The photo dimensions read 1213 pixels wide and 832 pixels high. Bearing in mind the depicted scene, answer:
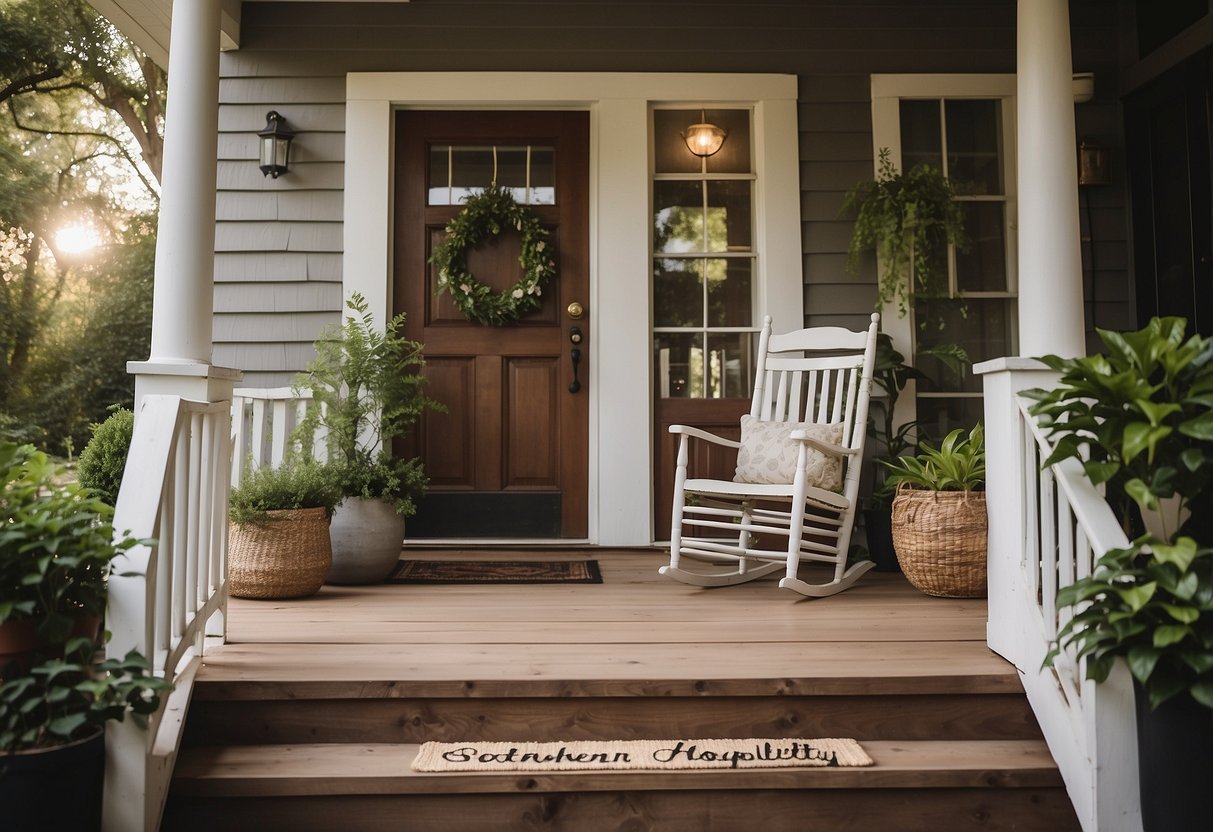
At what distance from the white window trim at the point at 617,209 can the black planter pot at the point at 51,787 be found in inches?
97.5

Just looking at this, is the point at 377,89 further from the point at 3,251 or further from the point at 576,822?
the point at 3,251

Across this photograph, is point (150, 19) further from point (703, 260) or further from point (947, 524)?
point (947, 524)

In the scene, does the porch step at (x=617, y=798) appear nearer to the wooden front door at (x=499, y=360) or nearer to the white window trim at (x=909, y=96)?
the wooden front door at (x=499, y=360)

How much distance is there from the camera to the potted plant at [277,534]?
2.78m

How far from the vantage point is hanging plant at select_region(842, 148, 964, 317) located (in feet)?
12.2

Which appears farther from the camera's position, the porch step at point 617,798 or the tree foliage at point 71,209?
the tree foliage at point 71,209

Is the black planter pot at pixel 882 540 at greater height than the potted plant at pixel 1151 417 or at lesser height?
lesser

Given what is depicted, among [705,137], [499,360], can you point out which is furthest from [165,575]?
[705,137]

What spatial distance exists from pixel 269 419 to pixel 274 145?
3.81 feet

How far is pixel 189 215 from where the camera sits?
2350mm

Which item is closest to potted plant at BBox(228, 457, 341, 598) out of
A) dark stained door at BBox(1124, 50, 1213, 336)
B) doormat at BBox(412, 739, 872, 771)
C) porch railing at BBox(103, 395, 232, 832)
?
porch railing at BBox(103, 395, 232, 832)

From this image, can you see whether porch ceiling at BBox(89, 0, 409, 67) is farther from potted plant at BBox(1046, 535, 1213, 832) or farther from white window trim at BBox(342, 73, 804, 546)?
potted plant at BBox(1046, 535, 1213, 832)

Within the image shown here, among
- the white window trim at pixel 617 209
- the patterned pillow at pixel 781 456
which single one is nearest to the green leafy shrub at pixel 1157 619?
the patterned pillow at pixel 781 456

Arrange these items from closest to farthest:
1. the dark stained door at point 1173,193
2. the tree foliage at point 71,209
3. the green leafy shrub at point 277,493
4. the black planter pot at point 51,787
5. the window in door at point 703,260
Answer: the black planter pot at point 51,787
the green leafy shrub at point 277,493
the dark stained door at point 1173,193
the window in door at point 703,260
the tree foliage at point 71,209
